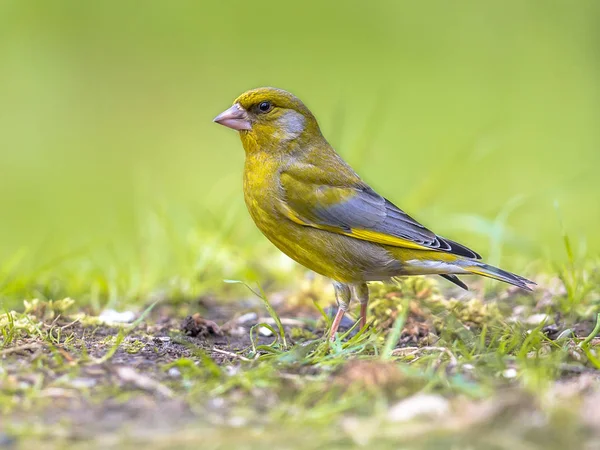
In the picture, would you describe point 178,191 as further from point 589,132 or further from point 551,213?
point 589,132

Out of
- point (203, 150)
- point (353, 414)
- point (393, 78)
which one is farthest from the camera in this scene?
point (393, 78)

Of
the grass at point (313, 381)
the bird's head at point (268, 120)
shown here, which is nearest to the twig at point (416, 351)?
the grass at point (313, 381)

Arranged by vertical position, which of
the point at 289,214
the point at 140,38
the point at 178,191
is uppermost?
the point at 140,38

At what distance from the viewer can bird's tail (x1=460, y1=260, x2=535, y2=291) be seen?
452 cm

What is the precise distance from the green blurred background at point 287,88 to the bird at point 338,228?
168cm

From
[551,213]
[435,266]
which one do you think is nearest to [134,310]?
[435,266]

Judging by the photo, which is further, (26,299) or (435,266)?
(26,299)

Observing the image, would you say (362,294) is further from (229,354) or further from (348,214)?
(229,354)

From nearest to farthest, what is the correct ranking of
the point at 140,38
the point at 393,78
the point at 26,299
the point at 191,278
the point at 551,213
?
the point at 26,299 → the point at 191,278 → the point at 551,213 → the point at 393,78 → the point at 140,38

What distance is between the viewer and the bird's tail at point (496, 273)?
452cm

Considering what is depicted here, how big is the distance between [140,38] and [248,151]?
10562 millimetres

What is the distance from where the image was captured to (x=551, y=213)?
29.3 ft

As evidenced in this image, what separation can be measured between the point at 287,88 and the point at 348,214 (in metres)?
8.66

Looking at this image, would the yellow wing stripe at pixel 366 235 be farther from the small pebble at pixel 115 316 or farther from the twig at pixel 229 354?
the small pebble at pixel 115 316
